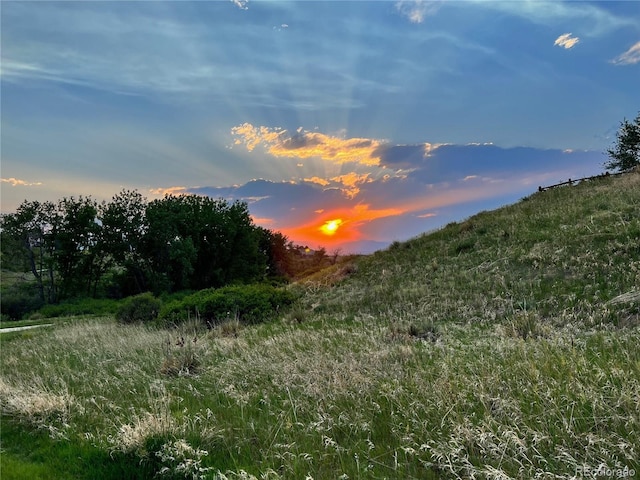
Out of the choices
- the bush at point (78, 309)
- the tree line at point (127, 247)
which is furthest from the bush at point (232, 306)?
the tree line at point (127, 247)

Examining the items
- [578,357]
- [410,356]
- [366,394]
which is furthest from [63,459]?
[578,357]

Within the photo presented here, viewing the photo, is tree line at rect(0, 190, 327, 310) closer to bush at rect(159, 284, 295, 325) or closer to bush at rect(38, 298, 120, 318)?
bush at rect(38, 298, 120, 318)

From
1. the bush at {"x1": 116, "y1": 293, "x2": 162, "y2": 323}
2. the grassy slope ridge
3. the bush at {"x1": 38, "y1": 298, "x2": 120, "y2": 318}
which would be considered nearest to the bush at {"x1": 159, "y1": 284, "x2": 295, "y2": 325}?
the bush at {"x1": 116, "y1": 293, "x2": 162, "y2": 323}

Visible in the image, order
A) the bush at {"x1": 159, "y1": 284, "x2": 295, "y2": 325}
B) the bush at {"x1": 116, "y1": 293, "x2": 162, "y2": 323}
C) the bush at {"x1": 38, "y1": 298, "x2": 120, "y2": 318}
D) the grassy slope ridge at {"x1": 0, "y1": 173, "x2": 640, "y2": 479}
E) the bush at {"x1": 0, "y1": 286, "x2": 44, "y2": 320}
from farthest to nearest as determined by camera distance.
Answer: the bush at {"x1": 0, "y1": 286, "x2": 44, "y2": 320}, the bush at {"x1": 38, "y1": 298, "x2": 120, "y2": 318}, the bush at {"x1": 116, "y1": 293, "x2": 162, "y2": 323}, the bush at {"x1": 159, "y1": 284, "x2": 295, "y2": 325}, the grassy slope ridge at {"x1": 0, "y1": 173, "x2": 640, "y2": 479}

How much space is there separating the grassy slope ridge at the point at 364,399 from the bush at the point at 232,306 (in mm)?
3763

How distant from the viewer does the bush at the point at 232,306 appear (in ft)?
50.0

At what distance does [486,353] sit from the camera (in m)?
5.93

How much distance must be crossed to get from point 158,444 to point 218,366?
9.97ft

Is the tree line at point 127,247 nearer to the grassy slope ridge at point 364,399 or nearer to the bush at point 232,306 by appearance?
the bush at point 232,306

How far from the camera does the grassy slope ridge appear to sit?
3480 millimetres

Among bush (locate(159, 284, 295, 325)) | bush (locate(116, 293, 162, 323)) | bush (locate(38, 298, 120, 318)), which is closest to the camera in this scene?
bush (locate(159, 284, 295, 325))

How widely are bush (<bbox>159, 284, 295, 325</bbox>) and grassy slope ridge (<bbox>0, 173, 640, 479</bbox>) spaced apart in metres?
3.76

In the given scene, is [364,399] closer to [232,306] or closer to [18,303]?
[232,306]

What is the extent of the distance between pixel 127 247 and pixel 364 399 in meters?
49.2
